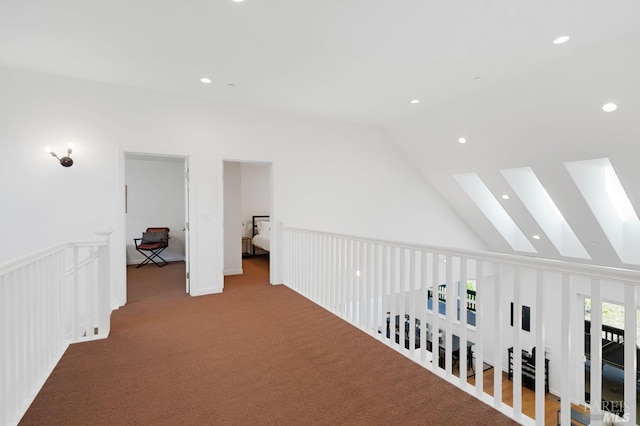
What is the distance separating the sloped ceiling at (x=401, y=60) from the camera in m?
2.48

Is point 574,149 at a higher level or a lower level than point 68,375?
higher

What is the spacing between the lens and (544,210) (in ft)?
19.9

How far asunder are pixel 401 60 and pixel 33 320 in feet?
12.4

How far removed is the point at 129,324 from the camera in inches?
127

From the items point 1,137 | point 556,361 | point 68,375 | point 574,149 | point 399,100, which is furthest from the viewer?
point 556,361

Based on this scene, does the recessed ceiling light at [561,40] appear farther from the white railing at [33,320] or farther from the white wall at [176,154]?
the white railing at [33,320]

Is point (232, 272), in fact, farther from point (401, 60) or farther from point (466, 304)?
point (466, 304)

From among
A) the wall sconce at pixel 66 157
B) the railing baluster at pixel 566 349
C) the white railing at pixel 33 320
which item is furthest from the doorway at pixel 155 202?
the railing baluster at pixel 566 349

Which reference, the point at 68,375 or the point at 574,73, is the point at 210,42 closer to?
the point at 68,375

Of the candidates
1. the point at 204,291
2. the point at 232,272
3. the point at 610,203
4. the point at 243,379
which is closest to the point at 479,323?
the point at 243,379

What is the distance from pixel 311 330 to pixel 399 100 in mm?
3376

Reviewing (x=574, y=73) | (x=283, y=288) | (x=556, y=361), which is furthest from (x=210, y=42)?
(x=556, y=361)

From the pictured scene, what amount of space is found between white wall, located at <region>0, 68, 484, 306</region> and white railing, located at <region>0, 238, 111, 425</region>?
1.20 m

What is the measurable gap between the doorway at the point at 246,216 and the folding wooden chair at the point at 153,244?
1644 millimetres
